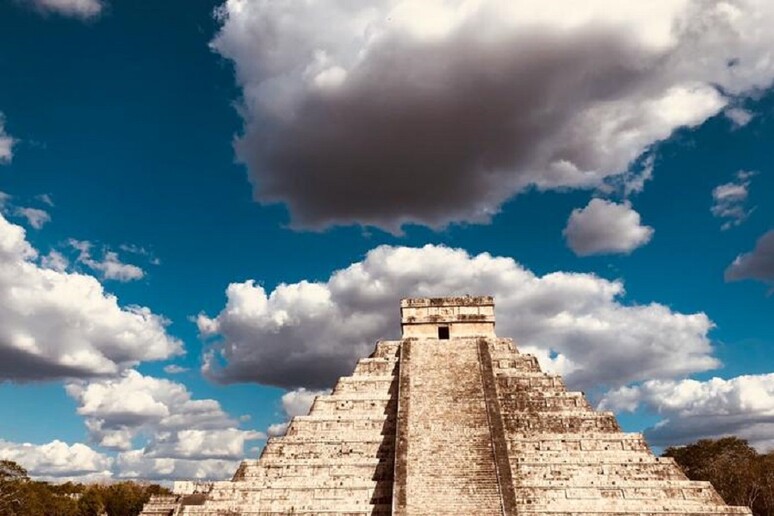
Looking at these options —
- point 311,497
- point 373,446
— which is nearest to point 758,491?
point 373,446

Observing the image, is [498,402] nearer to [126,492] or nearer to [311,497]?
[311,497]

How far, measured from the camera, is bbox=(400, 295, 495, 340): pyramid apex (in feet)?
73.7

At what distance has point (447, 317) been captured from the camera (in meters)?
22.6

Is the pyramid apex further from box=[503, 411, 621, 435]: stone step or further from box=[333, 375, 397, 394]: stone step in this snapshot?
box=[503, 411, 621, 435]: stone step

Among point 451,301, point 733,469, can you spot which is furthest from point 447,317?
point 733,469

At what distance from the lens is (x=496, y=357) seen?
813 inches

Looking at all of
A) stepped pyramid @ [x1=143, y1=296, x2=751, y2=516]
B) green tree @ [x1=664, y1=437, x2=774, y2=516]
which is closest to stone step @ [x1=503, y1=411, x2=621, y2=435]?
stepped pyramid @ [x1=143, y1=296, x2=751, y2=516]

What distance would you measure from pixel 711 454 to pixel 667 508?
85.4ft

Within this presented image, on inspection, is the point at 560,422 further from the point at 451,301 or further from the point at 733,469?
the point at 733,469

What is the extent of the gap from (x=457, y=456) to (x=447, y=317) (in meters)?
7.32

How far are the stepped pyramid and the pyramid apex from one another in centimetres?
194

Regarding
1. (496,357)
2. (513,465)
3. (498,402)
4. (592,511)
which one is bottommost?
(592,511)

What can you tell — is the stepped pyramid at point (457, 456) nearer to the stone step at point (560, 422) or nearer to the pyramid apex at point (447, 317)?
the stone step at point (560, 422)

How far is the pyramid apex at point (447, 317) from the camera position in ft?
73.7
